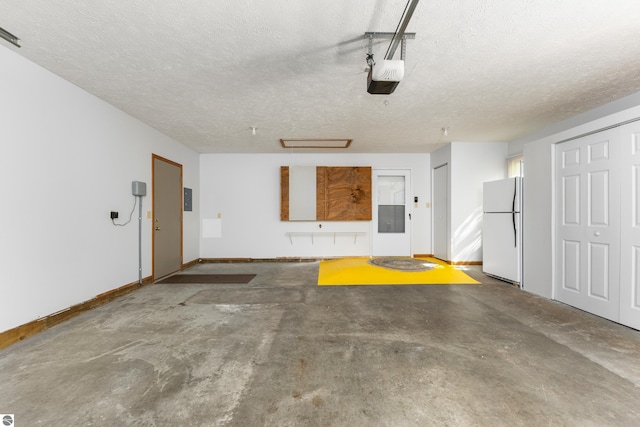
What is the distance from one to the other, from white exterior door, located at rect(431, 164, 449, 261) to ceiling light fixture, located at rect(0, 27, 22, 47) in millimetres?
6717

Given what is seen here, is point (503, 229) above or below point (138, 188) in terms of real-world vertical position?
below

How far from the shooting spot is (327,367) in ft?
6.45

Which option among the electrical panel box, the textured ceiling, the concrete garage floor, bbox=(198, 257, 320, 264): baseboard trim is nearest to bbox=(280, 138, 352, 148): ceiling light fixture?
the textured ceiling

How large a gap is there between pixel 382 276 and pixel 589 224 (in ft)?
9.41

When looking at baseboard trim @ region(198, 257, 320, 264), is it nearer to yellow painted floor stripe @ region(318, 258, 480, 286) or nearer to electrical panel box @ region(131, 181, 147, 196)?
yellow painted floor stripe @ region(318, 258, 480, 286)

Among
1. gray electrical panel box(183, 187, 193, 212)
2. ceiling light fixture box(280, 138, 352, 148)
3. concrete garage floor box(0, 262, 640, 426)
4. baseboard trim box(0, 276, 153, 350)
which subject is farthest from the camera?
gray electrical panel box(183, 187, 193, 212)

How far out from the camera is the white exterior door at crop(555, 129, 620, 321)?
2.83 metres

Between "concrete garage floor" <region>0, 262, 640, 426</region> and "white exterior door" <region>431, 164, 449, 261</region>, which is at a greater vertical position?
"white exterior door" <region>431, 164, 449, 261</region>

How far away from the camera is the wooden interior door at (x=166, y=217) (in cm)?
465

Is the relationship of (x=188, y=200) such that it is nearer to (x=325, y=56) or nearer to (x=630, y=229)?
(x=325, y=56)

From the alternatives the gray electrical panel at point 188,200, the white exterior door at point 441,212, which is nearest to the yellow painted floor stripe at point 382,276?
the white exterior door at point 441,212

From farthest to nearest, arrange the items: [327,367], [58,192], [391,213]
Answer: [391,213] < [58,192] < [327,367]

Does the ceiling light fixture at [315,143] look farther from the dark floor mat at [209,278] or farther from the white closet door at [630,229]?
the white closet door at [630,229]

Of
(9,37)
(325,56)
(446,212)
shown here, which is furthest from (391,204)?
(9,37)
